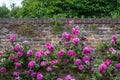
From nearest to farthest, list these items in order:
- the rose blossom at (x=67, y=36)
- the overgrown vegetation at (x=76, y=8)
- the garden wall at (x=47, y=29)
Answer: the rose blossom at (x=67, y=36) → the garden wall at (x=47, y=29) → the overgrown vegetation at (x=76, y=8)

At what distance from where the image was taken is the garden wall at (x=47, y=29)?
6156 millimetres

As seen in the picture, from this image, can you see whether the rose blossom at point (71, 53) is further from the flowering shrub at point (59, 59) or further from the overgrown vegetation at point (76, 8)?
the overgrown vegetation at point (76, 8)

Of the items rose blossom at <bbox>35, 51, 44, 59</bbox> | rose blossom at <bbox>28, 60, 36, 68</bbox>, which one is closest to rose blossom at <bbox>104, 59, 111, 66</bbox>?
rose blossom at <bbox>35, 51, 44, 59</bbox>

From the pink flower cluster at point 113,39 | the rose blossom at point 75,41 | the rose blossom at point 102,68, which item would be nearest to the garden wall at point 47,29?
the pink flower cluster at point 113,39

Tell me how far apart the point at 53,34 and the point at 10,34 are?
0.83 meters

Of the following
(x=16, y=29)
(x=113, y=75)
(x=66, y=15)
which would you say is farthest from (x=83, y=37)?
(x=66, y=15)

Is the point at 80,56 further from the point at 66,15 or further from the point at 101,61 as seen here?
the point at 66,15

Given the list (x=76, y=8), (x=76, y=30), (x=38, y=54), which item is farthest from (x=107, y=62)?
(x=76, y=8)

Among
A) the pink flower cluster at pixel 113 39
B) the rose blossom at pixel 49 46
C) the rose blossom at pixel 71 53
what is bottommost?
the rose blossom at pixel 71 53

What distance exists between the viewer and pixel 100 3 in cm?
869

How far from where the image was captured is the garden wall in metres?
6.16

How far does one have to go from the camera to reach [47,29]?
6.19 m

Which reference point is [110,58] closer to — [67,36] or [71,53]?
[71,53]

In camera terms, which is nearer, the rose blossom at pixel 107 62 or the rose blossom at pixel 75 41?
the rose blossom at pixel 107 62
